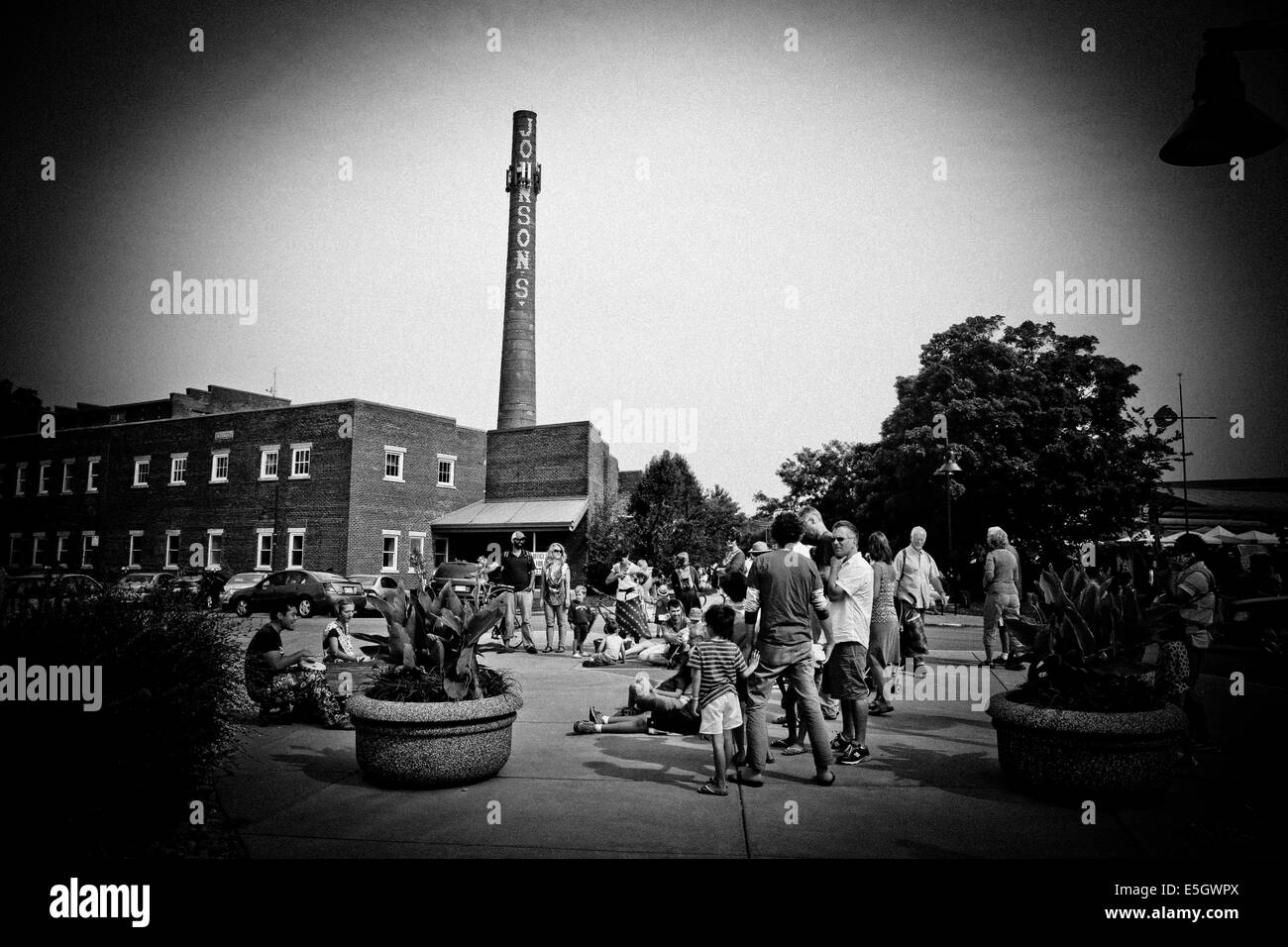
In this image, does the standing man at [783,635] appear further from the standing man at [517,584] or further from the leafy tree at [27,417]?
the leafy tree at [27,417]

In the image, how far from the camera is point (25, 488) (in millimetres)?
45125

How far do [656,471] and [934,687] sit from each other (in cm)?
3094

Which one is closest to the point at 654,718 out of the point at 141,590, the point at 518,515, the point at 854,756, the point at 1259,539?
the point at 854,756

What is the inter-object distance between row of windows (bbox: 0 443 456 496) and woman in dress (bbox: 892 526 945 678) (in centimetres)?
3077

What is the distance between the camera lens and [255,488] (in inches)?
1494

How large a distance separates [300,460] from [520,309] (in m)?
16.0

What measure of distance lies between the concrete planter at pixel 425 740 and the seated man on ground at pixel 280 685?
8.19 ft

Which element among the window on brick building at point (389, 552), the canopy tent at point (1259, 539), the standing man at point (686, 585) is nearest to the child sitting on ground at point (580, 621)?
the standing man at point (686, 585)

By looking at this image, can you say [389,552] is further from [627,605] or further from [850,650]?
[850,650]

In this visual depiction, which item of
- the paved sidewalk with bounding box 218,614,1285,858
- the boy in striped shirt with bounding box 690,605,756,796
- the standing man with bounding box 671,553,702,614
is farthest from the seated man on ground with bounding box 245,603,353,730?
the standing man with bounding box 671,553,702,614

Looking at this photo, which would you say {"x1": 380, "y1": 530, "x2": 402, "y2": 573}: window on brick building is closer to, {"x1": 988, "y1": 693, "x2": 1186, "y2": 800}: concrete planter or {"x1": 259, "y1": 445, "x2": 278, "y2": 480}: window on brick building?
{"x1": 259, "y1": 445, "x2": 278, "y2": 480}: window on brick building

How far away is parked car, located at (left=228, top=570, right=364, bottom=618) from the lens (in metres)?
25.0

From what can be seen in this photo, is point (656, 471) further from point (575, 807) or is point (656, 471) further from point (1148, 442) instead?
point (575, 807)
